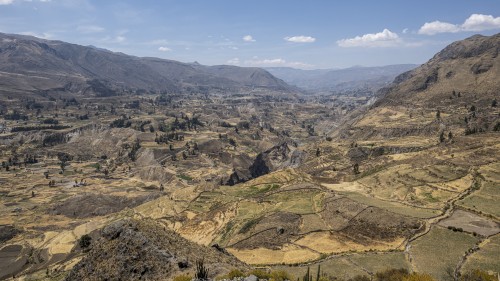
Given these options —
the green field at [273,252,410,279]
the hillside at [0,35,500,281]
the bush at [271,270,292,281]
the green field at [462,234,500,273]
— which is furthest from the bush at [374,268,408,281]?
the bush at [271,270,292,281]

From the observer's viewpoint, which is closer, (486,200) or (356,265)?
(356,265)

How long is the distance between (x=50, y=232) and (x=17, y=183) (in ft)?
236

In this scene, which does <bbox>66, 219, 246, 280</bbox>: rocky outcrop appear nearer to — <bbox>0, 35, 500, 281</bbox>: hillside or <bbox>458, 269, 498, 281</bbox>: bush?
<bbox>0, 35, 500, 281</bbox>: hillside

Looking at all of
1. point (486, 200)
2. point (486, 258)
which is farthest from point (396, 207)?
point (486, 258)

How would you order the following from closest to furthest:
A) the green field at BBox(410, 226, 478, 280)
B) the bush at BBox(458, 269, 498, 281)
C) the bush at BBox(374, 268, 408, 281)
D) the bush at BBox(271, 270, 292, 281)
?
the bush at BBox(271, 270, 292, 281), the bush at BBox(458, 269, 498, 281), the bush at BBox(374, 268, 408, 281), the green field at BBox(410, 226, 478, 280)

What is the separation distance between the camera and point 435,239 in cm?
6469

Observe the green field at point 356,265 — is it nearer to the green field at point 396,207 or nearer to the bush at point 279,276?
the green field at point 396,207

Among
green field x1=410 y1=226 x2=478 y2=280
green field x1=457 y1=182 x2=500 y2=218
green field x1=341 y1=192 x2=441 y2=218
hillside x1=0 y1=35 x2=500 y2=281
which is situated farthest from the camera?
green field x1=457 y1=182 x2=500 y2=218

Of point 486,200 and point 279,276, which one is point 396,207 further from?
point 279,276

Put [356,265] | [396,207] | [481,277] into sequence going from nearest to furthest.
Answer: [481,277]
[356,265]
[396,207]

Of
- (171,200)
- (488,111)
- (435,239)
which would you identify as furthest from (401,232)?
(488,111)

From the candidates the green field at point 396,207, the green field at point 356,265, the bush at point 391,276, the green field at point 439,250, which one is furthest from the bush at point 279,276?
the green field at point 396,207

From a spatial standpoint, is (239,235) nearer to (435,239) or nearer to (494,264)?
(435,239)

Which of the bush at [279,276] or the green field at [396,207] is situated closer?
the bush at [279,276]
